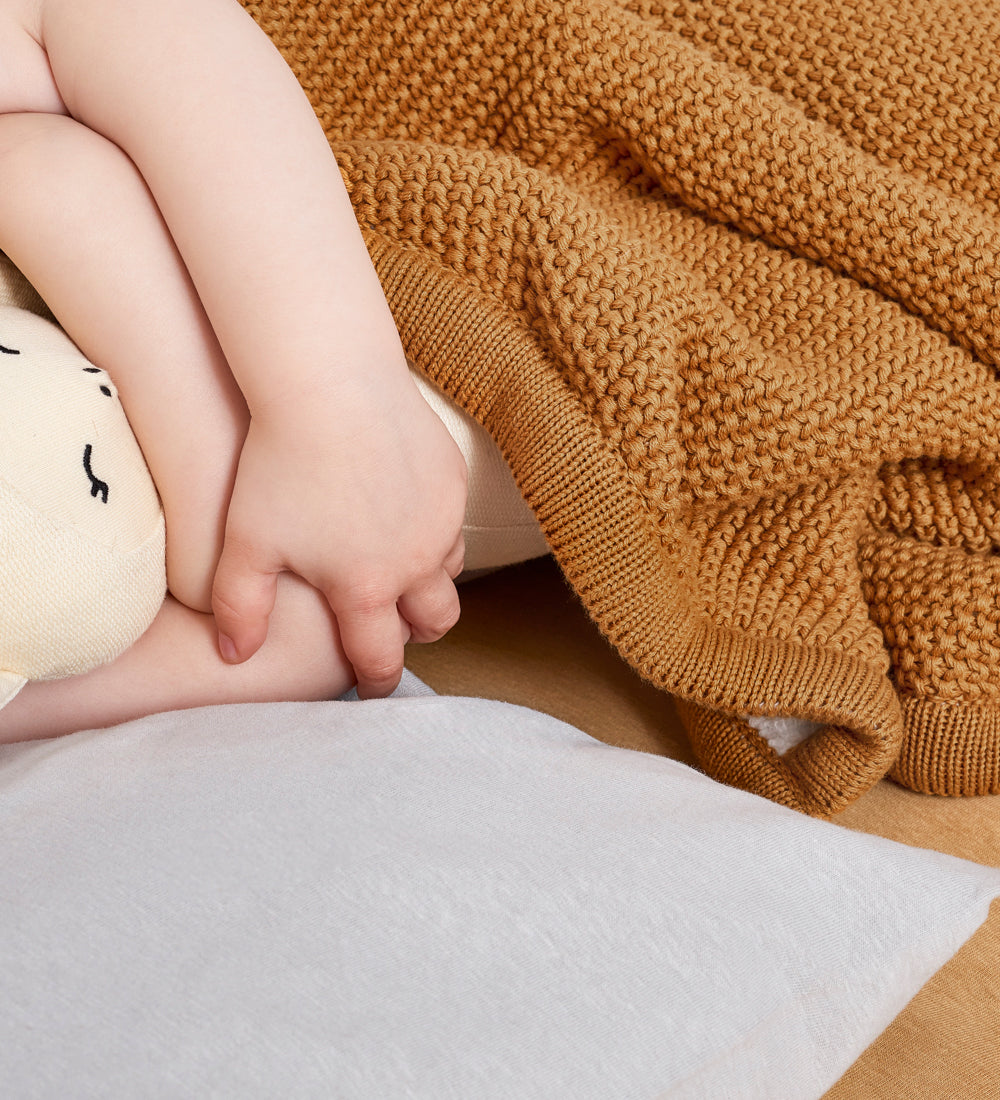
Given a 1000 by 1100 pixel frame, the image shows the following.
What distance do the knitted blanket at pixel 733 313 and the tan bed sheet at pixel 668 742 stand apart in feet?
0.10

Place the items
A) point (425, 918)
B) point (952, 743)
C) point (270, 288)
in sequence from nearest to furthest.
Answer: point (425, 918)
point (270, 288)
point (952, 743)

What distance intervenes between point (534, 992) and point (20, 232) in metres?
0.45

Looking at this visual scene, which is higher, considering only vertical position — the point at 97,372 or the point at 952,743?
the point at 97,372

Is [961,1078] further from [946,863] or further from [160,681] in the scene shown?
[160,681]

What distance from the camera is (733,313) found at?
1.98 ft

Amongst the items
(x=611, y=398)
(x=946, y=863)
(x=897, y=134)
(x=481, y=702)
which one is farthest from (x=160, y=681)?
(x=897, y=134)

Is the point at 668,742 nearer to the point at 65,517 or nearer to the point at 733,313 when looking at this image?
the point at 733,313

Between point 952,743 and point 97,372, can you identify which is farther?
point 952,743

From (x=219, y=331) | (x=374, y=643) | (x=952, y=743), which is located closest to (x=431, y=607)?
(x=374, y=643)

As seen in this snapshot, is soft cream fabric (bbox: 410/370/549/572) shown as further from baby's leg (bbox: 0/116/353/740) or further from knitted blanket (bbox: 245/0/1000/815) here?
baby's leg (bbox: 0/116/353/740)

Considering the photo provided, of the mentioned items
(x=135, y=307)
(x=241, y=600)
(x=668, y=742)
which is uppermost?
(x=135, y=307)

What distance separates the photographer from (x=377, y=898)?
350 millimetres

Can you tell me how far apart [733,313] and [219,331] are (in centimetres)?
31

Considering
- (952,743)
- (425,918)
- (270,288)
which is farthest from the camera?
(952,743)
